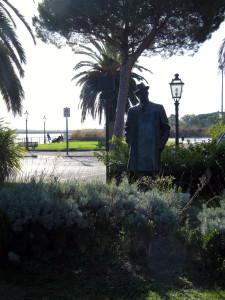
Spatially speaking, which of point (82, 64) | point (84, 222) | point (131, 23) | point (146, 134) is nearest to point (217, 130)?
point (146, 134)

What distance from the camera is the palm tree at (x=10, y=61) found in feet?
52.7

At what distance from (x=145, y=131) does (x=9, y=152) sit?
6.63 m

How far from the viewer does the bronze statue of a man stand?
7.97 metres

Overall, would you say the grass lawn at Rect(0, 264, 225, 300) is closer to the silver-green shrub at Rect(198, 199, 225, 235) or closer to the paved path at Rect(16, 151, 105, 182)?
the silver-green shrub at Rect(198, 199, 225, 235)

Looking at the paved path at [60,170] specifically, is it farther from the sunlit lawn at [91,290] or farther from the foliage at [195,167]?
the sunlit lawn at [91,290]

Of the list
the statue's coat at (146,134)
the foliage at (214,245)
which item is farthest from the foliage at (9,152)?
the foliage at (214,245)

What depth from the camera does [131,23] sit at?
24312 millimetres

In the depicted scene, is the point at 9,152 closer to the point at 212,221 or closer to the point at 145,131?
the point at 145,131

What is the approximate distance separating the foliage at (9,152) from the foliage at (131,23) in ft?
37.5

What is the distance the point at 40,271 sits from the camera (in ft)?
17.1

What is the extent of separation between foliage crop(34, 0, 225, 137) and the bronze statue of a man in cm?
1637

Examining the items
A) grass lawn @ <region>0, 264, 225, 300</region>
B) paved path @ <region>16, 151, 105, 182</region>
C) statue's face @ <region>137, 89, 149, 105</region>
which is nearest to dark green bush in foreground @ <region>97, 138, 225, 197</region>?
paved path @ <region>16, 151, 105, 182</region>

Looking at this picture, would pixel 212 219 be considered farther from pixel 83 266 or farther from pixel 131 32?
pixel 131 32

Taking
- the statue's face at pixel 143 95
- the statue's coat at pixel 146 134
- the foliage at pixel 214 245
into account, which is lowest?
the foliage at pixel 214 245
